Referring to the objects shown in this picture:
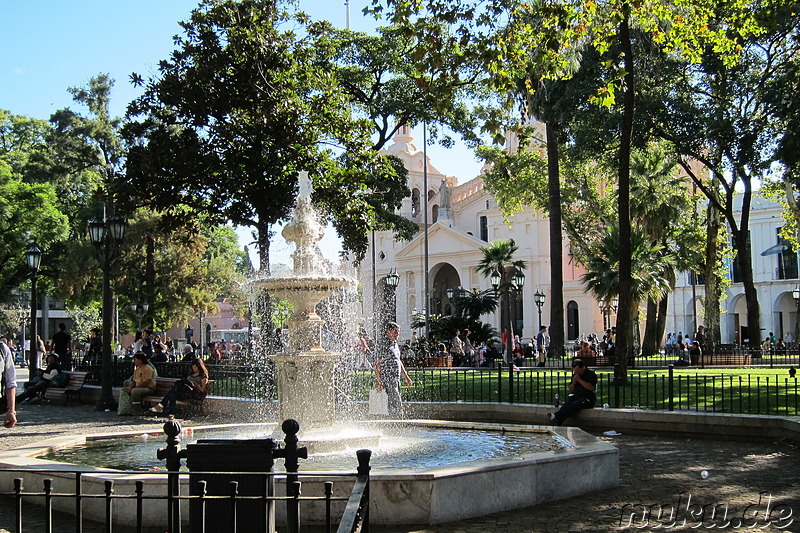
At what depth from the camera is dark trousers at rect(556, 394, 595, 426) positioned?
1332 cm

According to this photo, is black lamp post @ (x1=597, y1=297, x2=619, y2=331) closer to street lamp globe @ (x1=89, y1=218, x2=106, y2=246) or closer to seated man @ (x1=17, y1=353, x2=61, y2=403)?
street lamp globe @ (x1=89, y1=218, x2=106, y2=246)

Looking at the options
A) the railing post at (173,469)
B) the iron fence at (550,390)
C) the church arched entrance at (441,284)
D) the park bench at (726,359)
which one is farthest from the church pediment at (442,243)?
the railing post at (173,469)

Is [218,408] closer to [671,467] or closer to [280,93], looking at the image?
[280,93]

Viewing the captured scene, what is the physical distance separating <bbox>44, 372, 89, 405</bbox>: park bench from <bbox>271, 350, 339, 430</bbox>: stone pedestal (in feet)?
39.9

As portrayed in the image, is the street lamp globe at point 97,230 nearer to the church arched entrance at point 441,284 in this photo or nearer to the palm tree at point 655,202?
the palm tree at point 655,202

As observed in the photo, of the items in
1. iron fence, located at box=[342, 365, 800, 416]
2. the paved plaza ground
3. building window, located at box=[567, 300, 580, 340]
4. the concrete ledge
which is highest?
building window, located at box=[567, 300, 580, 340]

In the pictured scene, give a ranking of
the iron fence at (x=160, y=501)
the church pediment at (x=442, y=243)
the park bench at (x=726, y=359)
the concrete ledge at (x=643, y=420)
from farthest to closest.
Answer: the church pediment at (x=442, y=243)
the park bench at (x=726, y=359)
the concrete ledge at (x=643, y=420)
the iron fence at (x=160, y=501)

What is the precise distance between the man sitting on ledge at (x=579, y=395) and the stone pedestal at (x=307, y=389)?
14.5ft

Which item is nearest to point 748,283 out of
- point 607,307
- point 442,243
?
point 607,307

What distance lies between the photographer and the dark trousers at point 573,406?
13320 mm

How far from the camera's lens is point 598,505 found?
7.90 meters

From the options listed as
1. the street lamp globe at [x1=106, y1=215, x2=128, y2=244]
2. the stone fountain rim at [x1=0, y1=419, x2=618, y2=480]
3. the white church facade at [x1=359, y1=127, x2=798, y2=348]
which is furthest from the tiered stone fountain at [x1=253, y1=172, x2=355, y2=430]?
the white church facade at [x1=359, y1=127, x2=798, y2=348]

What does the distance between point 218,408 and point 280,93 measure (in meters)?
7.64

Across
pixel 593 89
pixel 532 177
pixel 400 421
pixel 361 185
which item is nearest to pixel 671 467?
pixel 400 421
